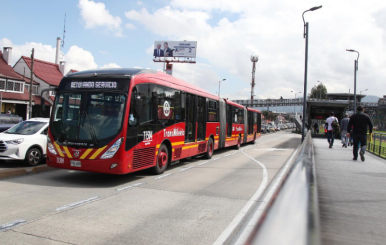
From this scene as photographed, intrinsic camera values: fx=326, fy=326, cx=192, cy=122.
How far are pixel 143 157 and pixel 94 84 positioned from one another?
2311mm

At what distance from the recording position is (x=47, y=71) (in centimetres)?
4766

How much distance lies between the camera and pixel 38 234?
4457mm

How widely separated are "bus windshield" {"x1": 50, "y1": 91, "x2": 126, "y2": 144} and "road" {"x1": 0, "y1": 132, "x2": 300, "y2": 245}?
49.5 inches

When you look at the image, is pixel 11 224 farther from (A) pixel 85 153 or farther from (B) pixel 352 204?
(B) pixel 352 204

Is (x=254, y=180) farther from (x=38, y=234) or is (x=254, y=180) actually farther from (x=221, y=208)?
(x=38, y=234)

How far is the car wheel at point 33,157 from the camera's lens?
10328 millimetres

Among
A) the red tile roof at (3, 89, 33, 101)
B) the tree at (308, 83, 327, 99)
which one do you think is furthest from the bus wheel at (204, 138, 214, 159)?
the tree at (308, 83, 327, 99)

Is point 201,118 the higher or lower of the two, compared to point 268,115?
lower

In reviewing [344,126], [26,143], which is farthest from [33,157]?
[344,126]

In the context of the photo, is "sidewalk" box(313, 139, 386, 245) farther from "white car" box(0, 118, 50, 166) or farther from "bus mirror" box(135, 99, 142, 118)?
"white car" box(0, 118, 50, 166)

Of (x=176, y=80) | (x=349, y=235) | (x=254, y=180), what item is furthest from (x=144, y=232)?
(x=176, y=80)

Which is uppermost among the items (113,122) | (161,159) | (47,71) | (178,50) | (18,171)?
(178,50)

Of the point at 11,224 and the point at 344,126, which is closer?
the point at 11,224

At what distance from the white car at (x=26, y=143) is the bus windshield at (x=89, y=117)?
232 cm
